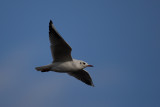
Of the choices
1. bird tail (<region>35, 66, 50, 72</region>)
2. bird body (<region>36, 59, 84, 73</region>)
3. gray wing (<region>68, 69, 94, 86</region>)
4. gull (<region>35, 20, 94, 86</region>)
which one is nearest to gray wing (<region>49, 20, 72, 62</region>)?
gull (<region>35, 20, 94, 86</region>)

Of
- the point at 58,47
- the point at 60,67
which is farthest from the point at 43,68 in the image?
the point at 58,47

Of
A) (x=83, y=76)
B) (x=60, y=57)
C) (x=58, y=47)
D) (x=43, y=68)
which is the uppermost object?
(x=58, y=47)

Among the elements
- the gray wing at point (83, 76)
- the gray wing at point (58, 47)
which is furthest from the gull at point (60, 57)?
the gray wing at point (83, 76)

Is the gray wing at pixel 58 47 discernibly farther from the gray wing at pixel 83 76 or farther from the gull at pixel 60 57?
the gray wing at pixel 83 76

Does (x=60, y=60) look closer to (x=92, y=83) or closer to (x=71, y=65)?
(x=71, y=65)

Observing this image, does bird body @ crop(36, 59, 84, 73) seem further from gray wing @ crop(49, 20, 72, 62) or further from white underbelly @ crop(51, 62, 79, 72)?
gray wing @ crop(49, 20, 72, 62)

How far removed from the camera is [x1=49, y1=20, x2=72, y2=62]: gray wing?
11.9 m

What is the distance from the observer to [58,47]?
1212 cm

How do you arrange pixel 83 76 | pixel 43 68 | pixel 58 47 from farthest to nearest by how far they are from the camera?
pixel 83 76, pixel 43 68, pixel 58 47

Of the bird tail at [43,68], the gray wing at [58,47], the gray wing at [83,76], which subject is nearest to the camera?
the gray wing at [58,47]

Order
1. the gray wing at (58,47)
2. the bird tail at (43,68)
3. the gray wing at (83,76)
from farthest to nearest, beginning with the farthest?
the gray wing at (83,76), the bird tail at (43,68), the gray wing at (58,47)

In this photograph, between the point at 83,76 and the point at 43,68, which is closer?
the point at 43,68

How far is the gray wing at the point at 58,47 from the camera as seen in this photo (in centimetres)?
1190

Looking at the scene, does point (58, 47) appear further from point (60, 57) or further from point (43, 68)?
point (43, 68)
